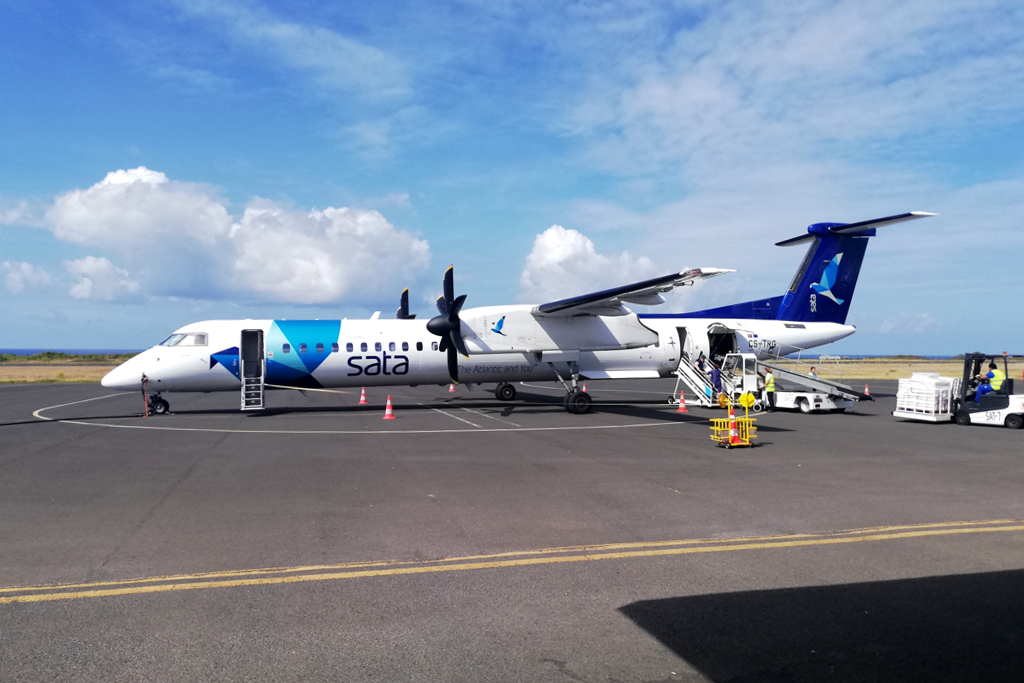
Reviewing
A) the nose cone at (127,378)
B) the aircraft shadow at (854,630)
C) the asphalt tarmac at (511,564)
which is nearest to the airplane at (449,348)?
the nose cone at (127,378)

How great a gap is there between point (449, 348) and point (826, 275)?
1595 centimetres

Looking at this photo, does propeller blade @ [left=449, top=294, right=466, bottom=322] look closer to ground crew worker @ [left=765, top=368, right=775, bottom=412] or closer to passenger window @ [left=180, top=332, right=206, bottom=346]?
passenger window @ [left=180, top=332, right=206, bottom=346]

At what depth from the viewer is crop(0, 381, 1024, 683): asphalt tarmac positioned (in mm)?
4277

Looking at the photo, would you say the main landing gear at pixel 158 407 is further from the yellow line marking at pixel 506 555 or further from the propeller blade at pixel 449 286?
the yellow line marking at pixel 506 555

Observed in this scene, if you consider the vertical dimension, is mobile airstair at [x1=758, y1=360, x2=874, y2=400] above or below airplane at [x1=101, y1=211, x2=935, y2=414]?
below

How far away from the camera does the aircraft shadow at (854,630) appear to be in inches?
162

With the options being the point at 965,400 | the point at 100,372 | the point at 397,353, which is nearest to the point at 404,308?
the point at 397,353

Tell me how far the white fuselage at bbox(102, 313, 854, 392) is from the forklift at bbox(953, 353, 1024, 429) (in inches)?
369

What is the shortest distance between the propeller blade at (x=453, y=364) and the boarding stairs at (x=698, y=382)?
8310 mm

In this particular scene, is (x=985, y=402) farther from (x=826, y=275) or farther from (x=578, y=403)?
(x=578, y=403)

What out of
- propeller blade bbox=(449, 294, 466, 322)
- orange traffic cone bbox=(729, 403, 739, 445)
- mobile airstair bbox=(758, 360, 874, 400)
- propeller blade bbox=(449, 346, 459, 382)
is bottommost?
orange traffic cone bbox=(729, 403, 739, 445)

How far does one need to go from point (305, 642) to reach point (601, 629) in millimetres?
2111

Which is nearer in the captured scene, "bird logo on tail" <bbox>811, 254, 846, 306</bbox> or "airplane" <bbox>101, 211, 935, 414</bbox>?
"airplane" <bbox>101, 211, 935, 414</bbox>

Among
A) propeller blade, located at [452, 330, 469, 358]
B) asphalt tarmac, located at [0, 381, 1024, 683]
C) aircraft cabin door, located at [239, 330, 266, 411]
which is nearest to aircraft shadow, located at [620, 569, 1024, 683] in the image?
asphalt tarmac, located at [0, 381, 1024, 683]
